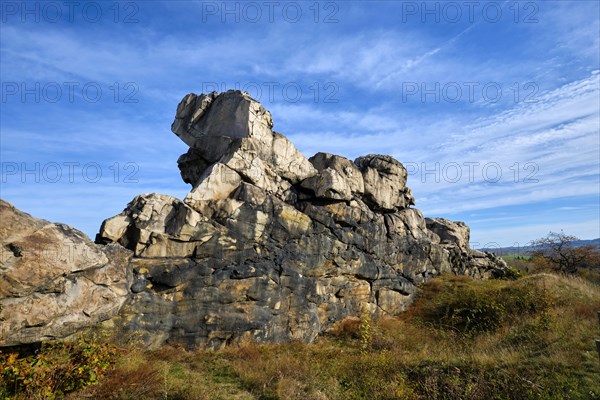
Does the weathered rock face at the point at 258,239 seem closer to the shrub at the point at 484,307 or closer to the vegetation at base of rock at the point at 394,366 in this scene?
the vegetation at base of rock at the point at 394,366

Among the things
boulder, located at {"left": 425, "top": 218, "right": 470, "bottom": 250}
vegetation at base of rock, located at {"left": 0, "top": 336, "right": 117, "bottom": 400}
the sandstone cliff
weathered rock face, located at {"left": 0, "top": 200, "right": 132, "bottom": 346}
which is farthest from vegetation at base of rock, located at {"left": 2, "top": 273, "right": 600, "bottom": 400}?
boulder, located at {"left": 425, "top": 218, "right": 470, "bottom": 250}

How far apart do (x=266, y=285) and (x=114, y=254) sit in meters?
6.65

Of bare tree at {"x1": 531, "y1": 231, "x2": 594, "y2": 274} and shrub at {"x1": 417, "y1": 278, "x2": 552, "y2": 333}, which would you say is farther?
bare tree at {"x1": 531, "y1": 231, "x2": 594, "y2": 274}

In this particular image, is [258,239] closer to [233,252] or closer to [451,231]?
[233,252]

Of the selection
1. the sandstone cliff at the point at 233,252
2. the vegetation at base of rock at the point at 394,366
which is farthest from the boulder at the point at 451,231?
the vegetation at base of rock at the point at 394,366

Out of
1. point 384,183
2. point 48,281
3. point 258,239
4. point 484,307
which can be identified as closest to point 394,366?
point 258,239

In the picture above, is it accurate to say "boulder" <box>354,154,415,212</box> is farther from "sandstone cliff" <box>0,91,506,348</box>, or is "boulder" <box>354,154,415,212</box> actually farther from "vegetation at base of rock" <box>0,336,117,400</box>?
"vegetation at base of rock" <box>0,336,117,400</box>

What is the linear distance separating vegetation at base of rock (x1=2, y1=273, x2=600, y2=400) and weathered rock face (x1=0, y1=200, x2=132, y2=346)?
0.90 meters

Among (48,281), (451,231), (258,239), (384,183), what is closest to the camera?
(48,281)

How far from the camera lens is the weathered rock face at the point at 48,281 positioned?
1003cm

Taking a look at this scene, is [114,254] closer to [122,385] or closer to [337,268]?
[122,385]

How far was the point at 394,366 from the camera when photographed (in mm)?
13062

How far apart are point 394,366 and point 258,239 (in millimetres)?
7902

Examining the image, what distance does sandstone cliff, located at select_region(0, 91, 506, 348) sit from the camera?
440 inches
